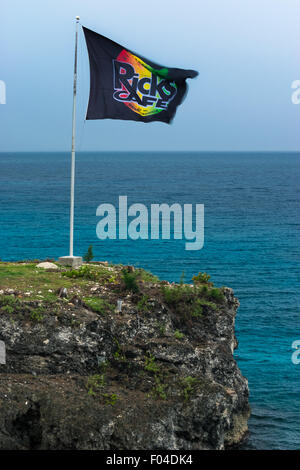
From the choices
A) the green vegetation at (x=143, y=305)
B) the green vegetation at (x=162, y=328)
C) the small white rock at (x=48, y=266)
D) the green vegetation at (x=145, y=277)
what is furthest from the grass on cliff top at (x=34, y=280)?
the green vegetation at (x=162, y=328)

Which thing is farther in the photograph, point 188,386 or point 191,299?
point 191,299

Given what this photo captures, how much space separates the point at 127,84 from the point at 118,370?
44.2 feet

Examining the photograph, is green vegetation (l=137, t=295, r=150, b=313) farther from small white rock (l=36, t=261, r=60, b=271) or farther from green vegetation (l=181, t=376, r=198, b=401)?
small white rock (l=36, t=261, r=60, b=271)

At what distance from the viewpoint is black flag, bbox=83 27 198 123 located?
29719 mm

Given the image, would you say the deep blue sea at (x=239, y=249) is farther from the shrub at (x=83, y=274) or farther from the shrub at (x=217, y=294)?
the shrub at (x=83, y=274)

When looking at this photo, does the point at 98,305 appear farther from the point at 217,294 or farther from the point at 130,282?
the point at 217,294

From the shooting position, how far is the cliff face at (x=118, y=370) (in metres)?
22.2

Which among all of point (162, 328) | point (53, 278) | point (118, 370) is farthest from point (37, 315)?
point (162, 328)

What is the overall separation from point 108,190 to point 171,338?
12350cm

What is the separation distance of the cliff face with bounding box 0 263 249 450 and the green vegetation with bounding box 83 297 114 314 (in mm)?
43

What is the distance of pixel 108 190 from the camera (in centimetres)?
14850

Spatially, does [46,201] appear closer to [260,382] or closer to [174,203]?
[174,203]

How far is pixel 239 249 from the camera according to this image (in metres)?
77.4

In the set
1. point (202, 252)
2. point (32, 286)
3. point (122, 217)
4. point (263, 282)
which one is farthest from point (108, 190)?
point (32, 286)
